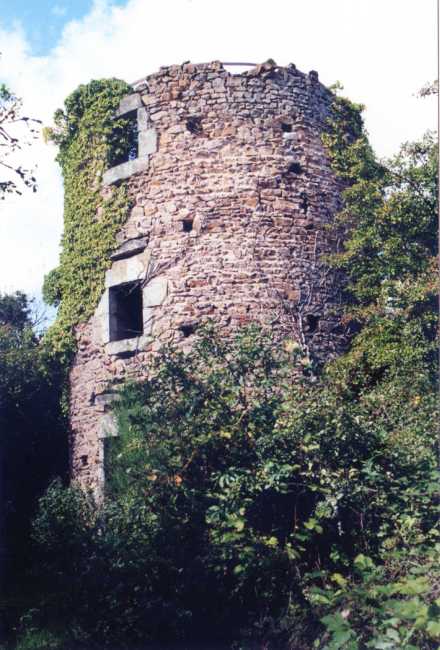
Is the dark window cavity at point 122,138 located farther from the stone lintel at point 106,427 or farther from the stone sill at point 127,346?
the stone lintel at point 106,427

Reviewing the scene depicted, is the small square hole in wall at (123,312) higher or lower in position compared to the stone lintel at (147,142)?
lower

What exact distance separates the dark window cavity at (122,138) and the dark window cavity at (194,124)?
0.89 meters

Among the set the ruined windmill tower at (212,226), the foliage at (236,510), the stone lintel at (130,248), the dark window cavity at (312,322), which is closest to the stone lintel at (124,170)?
the ruined windmill tower at (212,226)

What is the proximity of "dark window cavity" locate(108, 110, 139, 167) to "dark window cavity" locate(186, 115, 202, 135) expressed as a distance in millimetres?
887

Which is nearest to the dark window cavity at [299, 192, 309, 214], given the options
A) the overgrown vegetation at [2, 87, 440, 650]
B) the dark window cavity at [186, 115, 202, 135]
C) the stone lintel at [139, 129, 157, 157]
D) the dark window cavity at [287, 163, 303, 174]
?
the dark window cavity at [287, 163, 303, 174]

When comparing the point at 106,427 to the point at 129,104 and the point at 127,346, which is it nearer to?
the point at 127,346

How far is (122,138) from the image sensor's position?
1060 cm

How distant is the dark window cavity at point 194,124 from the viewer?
33.3ft

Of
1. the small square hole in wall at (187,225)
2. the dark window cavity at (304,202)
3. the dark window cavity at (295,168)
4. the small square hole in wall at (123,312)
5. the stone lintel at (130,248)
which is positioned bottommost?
the small square hole in wall at (123,312)

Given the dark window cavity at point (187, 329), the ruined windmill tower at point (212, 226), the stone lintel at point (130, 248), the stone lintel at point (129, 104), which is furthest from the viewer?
the stone lintel at point (129, 104)

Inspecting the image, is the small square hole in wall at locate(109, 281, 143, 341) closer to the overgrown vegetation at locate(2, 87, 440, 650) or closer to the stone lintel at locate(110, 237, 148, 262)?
the stone lintel at locate(110, 237, 148, 262)

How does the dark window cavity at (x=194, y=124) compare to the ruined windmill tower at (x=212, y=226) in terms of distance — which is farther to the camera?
the dark window cavity at (x=194, y=124)

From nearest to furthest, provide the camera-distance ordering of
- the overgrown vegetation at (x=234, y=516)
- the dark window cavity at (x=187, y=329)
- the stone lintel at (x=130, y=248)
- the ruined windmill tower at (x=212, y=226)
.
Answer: the overgrown vegetation at (x=234, y=516) < the dark window cavity at (x=187, y=329) < the ruined windmill tower at (x=212, y=226) < the stone lintel at (x=130, y=248)

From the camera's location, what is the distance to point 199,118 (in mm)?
10180
